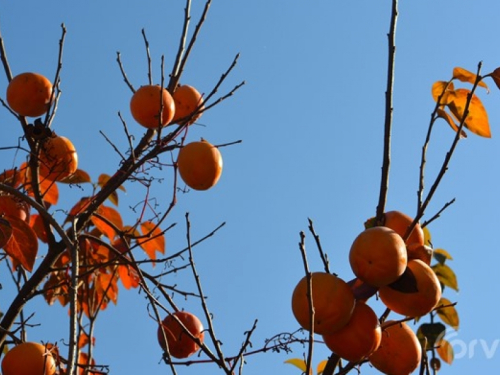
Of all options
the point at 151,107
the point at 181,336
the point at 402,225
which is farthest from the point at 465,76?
the point at 181,336

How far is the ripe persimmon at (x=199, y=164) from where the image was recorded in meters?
2.12

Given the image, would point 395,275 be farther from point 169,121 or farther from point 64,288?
point 64,288

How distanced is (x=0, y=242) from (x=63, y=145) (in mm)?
393

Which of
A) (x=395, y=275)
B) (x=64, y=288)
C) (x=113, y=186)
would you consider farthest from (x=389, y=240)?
(x=64, y=288)

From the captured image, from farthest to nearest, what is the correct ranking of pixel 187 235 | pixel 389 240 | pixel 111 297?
pixel 111 297 → pixel 187 235 → pixel 389 240

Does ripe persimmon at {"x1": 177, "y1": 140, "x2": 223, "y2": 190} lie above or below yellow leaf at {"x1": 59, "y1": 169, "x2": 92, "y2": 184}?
below

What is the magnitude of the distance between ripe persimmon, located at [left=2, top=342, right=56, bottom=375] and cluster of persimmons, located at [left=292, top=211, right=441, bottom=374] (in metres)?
0.60

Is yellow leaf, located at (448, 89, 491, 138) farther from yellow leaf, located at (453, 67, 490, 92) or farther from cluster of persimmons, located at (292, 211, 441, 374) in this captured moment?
cluster of persimmons, located at (292, 211, 441, 374)

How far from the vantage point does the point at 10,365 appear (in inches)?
66.3

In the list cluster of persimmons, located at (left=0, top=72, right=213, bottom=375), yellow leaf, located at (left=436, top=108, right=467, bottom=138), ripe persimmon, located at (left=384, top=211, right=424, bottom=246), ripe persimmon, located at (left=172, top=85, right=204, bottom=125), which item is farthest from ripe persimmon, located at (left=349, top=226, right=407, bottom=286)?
ripe persimmon, located at (left=172, top=85, right=204, bottom=125)

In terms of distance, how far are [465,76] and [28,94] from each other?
3.91 feet

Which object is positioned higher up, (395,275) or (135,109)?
(135,109)

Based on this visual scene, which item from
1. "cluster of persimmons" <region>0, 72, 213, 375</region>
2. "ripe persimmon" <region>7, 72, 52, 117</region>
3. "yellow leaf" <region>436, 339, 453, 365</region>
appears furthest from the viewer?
"yellow leaf" <region>436, 339, 453, 365</region>

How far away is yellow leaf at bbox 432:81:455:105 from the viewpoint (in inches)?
71.4
